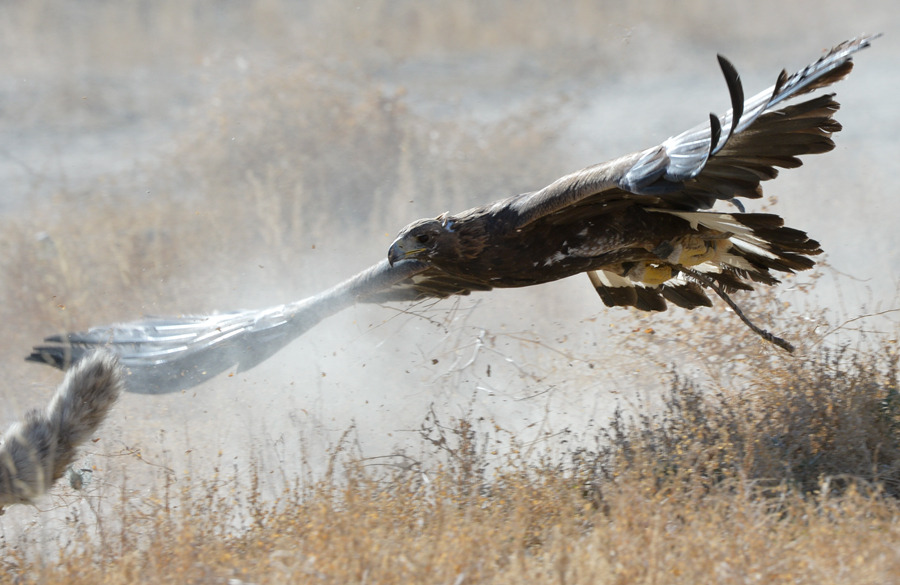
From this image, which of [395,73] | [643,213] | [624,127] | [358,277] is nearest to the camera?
[643,213]

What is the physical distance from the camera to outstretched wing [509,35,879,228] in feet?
13.3

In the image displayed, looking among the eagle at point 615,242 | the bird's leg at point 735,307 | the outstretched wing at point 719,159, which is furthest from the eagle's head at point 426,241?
the bird's leg at point 735,307

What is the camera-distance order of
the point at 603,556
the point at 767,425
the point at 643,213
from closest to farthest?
1. the point at 603,556
2. the point at 643,213
3. the point at 767,425

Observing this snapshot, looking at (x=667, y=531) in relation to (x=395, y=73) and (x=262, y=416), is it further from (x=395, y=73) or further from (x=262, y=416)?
(x=395, y=73)

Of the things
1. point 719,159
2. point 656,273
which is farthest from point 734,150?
point 656,273

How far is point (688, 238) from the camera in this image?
543 cm

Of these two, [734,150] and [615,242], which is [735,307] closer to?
[615,242]

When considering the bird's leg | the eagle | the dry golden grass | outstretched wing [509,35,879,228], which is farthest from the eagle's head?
the bird's leg

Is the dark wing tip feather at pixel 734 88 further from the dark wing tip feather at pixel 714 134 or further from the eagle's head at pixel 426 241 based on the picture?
the eagle's head at pixel 426 241

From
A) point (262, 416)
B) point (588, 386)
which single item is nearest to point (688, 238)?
point (588, 386)

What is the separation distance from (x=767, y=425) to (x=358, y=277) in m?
2.82

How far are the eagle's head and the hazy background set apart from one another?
1368 mm

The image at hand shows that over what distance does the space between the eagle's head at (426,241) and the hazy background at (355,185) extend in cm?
137

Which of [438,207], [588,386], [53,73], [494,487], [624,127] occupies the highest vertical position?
[53,73]
